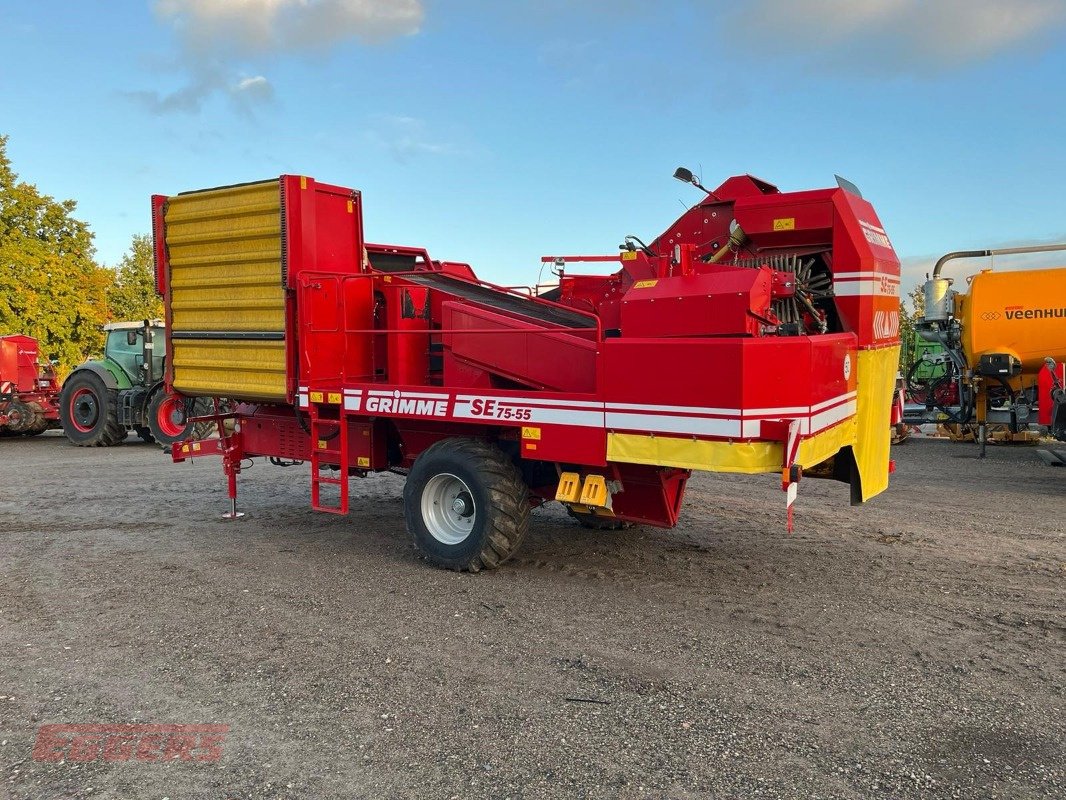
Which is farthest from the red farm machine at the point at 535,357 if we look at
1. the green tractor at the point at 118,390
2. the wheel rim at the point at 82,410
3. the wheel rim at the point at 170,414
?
the wheel rim at the point at 82,410

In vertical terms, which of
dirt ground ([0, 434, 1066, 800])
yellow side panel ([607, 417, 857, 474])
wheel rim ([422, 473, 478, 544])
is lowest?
dirt ground ([0, 434, 1066, 800])

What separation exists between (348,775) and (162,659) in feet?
5.63

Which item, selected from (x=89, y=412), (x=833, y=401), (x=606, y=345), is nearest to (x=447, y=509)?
(x=606, y=345)

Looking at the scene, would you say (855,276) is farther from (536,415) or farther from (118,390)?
(118,390)

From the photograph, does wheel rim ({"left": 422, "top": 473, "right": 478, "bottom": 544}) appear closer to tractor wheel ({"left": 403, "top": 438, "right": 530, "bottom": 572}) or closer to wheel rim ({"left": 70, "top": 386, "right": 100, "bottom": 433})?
tractor wheel ({"left": 403, "top": 438, "right": 530, "bottom": 572})

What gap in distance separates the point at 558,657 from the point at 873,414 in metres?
3.14

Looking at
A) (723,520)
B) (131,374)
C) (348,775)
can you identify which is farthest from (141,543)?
(131,374)

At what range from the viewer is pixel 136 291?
3388 centimetres

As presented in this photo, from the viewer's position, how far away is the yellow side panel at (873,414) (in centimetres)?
588

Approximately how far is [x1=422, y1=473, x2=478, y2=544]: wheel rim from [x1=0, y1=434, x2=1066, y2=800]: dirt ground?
1.01 ft

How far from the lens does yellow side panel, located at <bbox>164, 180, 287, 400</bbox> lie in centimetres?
664

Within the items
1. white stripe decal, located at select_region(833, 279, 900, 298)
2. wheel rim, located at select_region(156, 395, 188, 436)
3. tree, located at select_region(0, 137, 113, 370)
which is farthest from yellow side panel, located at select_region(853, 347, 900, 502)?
tree, located at select_region(0, 137, 113, 370)

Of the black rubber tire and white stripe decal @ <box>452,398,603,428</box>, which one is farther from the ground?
white stripe decal @ <box>452,398,603,428</box>

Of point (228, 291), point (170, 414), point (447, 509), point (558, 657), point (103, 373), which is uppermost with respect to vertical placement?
point (228, 291)
